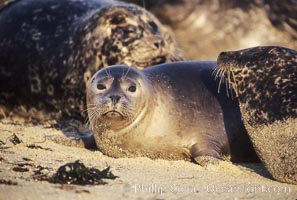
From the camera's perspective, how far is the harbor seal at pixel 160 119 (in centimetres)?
525

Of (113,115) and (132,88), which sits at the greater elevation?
(132,88)

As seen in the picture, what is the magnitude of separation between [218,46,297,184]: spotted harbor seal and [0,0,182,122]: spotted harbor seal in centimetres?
186

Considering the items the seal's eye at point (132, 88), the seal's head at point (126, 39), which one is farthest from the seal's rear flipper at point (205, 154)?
the seal's head at point (126, 39)

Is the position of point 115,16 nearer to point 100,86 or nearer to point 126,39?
point 126,39

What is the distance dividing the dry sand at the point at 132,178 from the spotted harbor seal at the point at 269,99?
16 cm

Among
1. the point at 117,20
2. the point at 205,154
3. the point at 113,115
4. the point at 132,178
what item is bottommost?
the point at 132,178

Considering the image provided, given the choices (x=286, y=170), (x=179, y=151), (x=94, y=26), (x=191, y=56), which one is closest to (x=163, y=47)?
(x=94, y=26)

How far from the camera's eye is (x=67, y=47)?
296 inches

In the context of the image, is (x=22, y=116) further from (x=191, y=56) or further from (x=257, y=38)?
(x=257, y=38)

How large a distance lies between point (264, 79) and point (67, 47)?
2821mm

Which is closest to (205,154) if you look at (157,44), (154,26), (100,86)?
(100,86)

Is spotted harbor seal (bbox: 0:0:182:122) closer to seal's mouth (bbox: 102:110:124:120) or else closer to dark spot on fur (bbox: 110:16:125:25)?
dark spot on fur (bbox: 110:16:125:25)

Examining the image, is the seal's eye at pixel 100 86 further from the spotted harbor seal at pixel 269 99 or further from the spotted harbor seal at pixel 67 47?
the spotted harbor seal at pixel 67 47

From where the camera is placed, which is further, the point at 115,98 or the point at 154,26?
the point at 154,26
